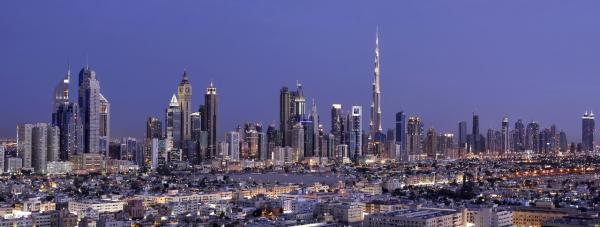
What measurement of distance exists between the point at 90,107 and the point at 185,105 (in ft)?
23.7

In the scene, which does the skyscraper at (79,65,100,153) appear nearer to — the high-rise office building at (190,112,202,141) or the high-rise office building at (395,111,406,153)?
the high-rise office building at (190,112,202,141)

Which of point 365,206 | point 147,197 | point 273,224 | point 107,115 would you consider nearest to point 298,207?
point 365,206

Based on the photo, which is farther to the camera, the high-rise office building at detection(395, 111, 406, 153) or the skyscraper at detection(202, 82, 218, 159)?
the high-rise office building at detection(395, 111, 406, 153)

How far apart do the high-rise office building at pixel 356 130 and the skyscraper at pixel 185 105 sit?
10253mm

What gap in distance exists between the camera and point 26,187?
2572 centimetres

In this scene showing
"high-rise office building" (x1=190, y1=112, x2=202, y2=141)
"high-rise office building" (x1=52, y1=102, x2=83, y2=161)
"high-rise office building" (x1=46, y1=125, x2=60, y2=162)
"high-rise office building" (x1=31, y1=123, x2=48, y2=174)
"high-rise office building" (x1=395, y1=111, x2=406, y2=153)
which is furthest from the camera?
"high-rise office building" (x1=395, y1=111, x2=406, y2=153)

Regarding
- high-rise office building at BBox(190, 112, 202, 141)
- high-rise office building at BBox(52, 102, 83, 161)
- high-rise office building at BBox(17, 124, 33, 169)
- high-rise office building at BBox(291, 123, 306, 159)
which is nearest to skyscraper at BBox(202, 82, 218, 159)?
high-rise office building at BBox(190, 112, 202, 141)

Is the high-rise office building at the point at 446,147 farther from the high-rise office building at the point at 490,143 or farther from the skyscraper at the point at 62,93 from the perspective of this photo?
the skyscraper at the point at 62,93

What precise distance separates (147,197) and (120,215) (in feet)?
16.2

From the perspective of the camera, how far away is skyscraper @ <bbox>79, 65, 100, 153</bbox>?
4000 centimetres

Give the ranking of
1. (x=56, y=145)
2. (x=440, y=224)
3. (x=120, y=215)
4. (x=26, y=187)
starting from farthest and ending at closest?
(x=56, y=145), (x=26, y=187), (x=120, y=215), (x=440, y=224)

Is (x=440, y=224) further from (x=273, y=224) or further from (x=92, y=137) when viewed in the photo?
(x=92, y=137)

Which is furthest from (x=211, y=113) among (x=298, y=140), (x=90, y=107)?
(x=90, y=107)

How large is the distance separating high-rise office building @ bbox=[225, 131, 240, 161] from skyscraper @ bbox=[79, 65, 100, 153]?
8.36 meters
